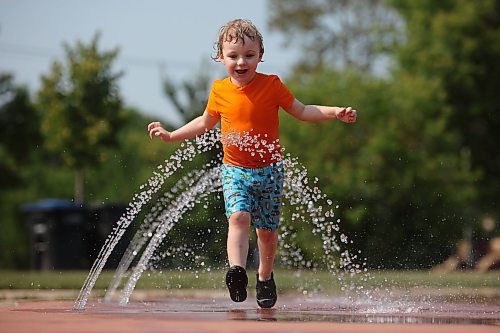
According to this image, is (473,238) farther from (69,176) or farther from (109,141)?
(69,176)

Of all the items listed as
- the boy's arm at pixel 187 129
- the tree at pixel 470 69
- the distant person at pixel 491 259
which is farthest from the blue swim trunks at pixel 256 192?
the tree at pixel 470 69

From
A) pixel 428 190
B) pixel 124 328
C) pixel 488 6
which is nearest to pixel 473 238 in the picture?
pixel 428 190

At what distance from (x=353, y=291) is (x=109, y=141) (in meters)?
12.8

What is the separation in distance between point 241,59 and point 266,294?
5.15ft

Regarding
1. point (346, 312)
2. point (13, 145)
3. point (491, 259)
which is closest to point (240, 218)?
point (346, 312)

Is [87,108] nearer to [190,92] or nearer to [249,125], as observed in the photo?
[190,92]

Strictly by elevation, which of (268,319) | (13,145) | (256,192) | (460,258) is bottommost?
(268,319)

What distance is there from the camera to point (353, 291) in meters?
10.7

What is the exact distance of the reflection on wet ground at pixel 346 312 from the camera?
5.99 metres

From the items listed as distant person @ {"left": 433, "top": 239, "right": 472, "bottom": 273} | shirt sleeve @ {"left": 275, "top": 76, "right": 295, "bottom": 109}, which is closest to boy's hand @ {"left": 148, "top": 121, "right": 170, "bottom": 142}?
shirt sleeve @ {"left": 275, "top": 76, "right": 295, "bottom": 109}

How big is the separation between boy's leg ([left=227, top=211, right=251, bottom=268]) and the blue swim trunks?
59 millimetres

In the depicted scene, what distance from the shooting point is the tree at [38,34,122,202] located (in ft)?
73.4

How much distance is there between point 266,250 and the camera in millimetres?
7480

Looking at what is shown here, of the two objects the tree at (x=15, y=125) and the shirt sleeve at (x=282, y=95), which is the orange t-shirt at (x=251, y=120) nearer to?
the shirt sleeve at (x=282, y=95)
